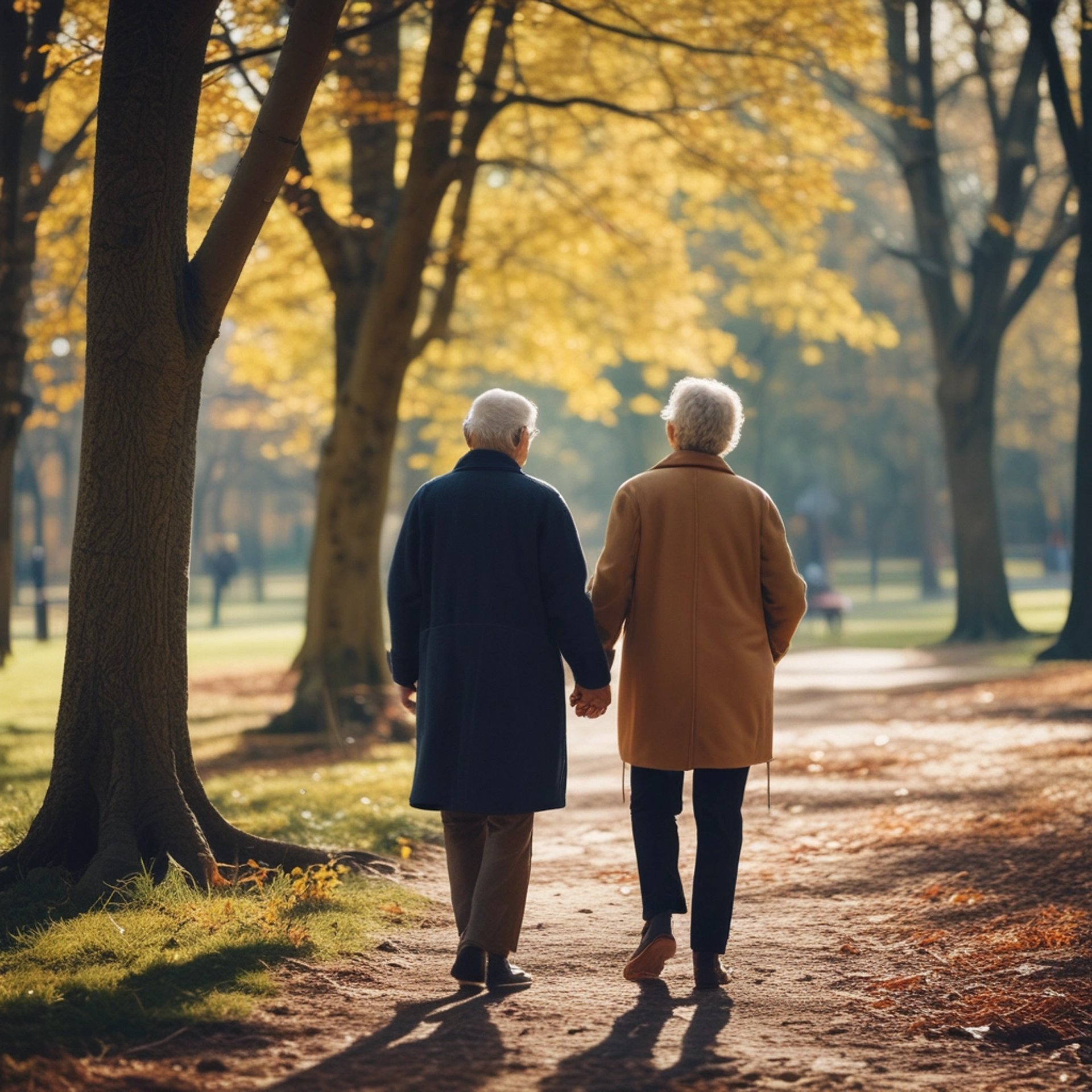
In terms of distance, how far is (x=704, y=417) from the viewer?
5141 millimetres

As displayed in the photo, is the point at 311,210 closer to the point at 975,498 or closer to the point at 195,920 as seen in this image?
the point at 195,920

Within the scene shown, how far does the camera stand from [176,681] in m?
6.05

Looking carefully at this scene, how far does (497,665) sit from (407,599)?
413 millimetres

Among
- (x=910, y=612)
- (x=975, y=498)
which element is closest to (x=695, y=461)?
(x=975, y=498)

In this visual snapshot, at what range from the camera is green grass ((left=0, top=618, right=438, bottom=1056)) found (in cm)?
416

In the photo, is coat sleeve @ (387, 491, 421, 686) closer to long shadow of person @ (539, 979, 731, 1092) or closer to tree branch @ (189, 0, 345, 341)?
long shadow of person @ (539, 979, 731, 1092)

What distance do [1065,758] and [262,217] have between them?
664 centimetres

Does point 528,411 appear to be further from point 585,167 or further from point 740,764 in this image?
point 585,167

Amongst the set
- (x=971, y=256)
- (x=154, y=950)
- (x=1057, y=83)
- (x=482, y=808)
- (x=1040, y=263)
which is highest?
(x=1057, y=83)

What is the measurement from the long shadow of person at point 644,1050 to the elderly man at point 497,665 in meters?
0.55

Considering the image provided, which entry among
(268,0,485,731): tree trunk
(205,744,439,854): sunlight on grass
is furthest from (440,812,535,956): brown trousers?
(268,0,485,731): tree trunk

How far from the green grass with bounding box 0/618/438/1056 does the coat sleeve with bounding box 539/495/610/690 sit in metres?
1.37

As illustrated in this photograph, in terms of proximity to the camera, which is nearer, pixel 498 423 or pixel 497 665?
pixel 497 665

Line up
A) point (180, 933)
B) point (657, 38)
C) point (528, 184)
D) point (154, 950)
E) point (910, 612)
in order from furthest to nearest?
point (910, 612) → point (528, 184) → point (657, 38) → point (180, 933) → point (154, 950)
